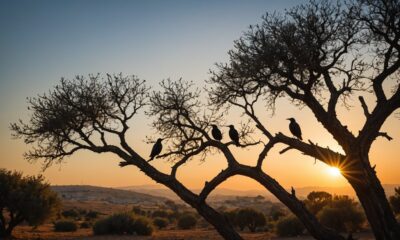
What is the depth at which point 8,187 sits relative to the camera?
1225 inches

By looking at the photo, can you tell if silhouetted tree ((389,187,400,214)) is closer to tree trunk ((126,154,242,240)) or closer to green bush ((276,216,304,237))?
green bush ((276,216,304,237))

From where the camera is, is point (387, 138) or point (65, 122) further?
point (65, 122)

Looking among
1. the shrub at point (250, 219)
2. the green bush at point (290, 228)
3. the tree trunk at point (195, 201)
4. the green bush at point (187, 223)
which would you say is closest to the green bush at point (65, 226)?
the green bush at point (187, 223)

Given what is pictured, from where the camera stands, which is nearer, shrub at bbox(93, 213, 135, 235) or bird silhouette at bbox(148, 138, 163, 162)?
bird silhouette at bbox(148, 138, 163, 162)

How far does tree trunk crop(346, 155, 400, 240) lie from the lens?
42.4 feet

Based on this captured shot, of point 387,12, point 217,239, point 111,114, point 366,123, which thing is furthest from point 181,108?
point 217,239

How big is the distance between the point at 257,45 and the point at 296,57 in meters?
1.47

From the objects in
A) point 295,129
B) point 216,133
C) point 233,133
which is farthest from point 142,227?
point 295,129

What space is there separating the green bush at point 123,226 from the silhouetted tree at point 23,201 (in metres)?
3.84

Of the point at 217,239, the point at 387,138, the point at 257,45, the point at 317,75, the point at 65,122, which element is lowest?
the point at 217,239

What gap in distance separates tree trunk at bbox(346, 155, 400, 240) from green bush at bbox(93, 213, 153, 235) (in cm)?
2423

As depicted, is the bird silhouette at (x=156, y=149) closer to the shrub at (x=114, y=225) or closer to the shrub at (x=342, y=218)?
A: the shrub at (x=342, y=218)

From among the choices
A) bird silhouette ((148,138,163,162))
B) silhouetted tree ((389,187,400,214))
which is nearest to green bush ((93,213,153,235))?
silhouetted tree ((389,187,400,214))

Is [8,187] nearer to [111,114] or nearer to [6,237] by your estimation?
[6,237]
